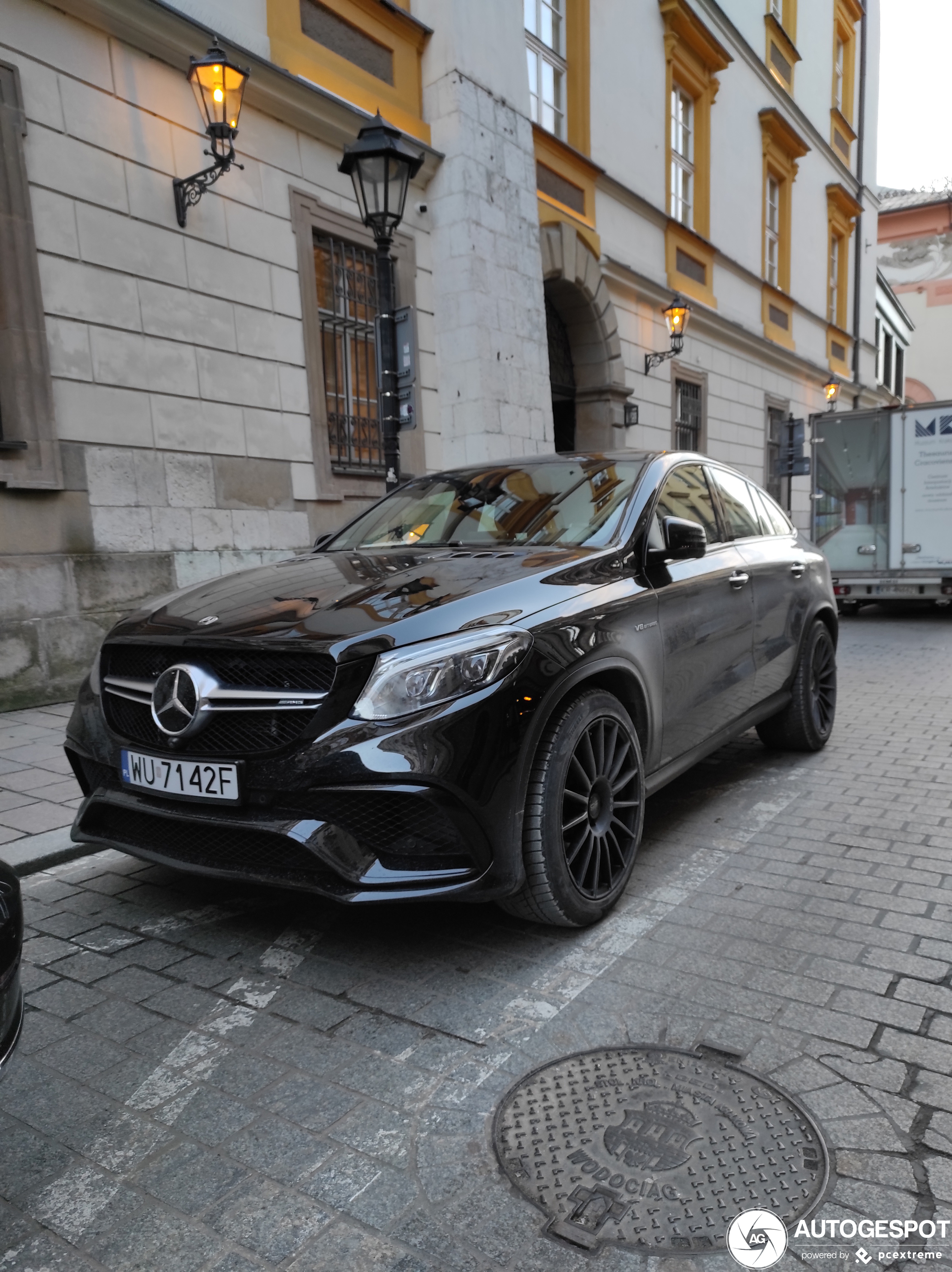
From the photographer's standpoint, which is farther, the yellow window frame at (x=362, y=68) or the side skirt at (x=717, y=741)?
the yellow window frame at (x=362, y=68)

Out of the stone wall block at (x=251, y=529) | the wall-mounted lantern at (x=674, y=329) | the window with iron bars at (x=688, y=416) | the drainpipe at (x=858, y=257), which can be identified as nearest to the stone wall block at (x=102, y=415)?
Answer: the stone wall block at (x=251, y=529)

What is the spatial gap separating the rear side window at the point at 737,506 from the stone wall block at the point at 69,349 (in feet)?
16.0

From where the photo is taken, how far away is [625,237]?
1438 cm

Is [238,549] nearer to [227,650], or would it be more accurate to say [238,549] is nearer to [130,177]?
[130,177]

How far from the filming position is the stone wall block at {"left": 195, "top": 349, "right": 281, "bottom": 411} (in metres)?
7.78

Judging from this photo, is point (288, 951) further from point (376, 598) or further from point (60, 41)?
point (60, 41)

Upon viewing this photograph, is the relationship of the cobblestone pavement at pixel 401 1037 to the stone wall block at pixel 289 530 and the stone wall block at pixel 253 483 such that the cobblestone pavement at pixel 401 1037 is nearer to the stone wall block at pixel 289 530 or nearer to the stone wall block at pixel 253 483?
the stone wall block at pixel 253 483

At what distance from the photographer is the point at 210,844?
2.67 meters

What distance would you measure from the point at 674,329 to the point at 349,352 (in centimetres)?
716

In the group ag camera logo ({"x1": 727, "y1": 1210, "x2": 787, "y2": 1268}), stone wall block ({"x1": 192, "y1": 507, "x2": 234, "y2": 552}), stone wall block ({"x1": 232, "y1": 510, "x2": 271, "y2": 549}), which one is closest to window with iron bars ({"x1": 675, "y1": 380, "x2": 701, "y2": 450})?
stone wall block ({"x1": 232, "y1": 510, "x2": 271, "y2": 549})

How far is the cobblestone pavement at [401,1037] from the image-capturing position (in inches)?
67.6

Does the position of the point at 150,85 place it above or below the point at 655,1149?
above

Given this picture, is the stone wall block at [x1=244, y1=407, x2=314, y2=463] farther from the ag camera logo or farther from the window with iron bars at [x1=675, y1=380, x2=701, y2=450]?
the window with iron bars at [x1=675, y1=380, x2=701, y2=450]

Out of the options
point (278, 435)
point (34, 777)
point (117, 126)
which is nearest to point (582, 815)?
point (34, 777)
